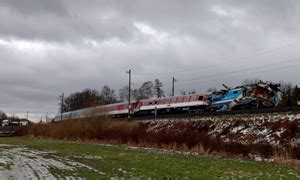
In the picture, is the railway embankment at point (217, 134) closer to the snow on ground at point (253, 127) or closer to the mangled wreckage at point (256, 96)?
the snow on ground at point (253, 127)

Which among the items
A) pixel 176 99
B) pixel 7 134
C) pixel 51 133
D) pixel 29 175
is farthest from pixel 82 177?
pixel 7 134

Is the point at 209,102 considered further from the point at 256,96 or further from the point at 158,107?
the point at 158,107

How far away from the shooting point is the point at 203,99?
51.7m

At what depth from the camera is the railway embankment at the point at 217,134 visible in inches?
1043

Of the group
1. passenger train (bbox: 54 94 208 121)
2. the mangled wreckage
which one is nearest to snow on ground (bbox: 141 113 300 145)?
the mangled wreckage

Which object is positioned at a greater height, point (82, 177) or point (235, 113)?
point (235, 113)

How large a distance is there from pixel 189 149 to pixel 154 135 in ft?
22.1

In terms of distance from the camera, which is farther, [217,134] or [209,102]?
[209,102]

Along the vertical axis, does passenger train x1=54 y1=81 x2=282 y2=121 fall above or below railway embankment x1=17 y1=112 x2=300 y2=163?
above

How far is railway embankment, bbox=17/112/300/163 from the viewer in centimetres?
2648

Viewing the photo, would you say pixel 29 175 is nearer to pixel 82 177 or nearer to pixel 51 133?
pixel 82 177

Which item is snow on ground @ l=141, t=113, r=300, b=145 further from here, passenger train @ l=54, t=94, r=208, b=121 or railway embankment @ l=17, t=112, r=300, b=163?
passenger train @ l=54, t=94, r=208, b=121

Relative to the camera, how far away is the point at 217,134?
118 ft

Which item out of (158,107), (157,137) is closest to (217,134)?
(157,137)
